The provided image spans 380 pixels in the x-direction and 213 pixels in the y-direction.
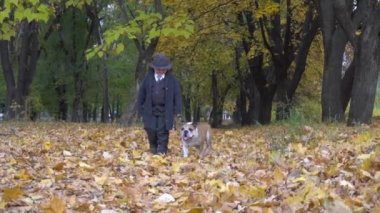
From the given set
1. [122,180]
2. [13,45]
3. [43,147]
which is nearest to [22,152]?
[43,147]

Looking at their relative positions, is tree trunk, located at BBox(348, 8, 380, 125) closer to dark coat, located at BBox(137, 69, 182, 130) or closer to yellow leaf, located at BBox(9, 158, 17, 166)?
dark coat, located at BBox(137, 69, 182, 130)

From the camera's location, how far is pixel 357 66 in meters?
17.5

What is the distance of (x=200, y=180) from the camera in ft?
25.0

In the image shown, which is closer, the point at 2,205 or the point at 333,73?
the point at 2,205

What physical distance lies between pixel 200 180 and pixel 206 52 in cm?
2678

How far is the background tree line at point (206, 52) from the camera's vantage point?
17.1 meters

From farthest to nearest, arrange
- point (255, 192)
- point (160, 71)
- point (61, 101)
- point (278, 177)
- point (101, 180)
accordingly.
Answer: point (61, 101)
point (160, 71)
point (101, 180)
point (278, 177)
point (255, 192)

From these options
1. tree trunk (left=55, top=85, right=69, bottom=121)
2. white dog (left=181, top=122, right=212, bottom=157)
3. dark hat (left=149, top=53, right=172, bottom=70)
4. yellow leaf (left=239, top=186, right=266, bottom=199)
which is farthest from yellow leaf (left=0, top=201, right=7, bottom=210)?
tree trunk (left=55, top=85, right=69, bottom=121)

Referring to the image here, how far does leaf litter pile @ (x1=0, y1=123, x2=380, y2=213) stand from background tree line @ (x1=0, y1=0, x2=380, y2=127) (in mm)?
3299

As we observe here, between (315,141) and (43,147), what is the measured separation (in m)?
5.52

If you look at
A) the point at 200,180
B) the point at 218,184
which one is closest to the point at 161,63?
the point at 200,180

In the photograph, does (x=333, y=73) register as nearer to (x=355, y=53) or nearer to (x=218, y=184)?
(x=355, y=53)

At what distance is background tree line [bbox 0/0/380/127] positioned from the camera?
17062mm

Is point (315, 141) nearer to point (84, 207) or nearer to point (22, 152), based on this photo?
point (22, 152)
